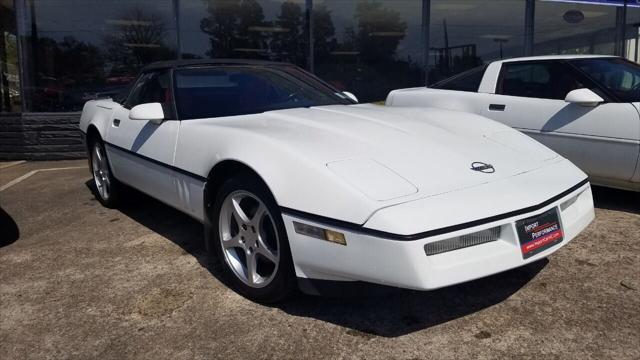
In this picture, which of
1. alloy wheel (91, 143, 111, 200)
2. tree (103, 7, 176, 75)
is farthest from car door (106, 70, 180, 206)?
tree (103, 7, 176, 75)

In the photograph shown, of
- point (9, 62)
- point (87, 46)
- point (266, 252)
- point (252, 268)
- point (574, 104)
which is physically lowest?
point (252, 268)

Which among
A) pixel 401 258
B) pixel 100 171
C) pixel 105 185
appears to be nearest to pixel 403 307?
pixel 401 258

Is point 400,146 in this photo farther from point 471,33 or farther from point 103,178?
point 471,33

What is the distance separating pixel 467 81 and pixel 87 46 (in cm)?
596

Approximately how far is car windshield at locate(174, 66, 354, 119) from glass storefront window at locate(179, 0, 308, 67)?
17.0 ft

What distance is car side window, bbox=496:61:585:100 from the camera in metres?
4.56

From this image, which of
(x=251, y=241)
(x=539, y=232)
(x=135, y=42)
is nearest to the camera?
(x=539, y=232)

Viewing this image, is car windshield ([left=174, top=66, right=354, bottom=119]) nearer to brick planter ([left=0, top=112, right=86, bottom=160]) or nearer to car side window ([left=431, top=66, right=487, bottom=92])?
car side window ([left=431, top=66, right=487, bottom=92])

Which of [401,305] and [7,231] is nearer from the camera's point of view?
[401,305]

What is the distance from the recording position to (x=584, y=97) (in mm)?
4211

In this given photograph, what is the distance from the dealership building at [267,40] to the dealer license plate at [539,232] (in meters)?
6.64

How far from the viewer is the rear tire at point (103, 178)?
4.64 meters

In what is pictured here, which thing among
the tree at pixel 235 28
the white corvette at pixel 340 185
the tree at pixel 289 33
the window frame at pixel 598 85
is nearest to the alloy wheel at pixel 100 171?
the white corvette at pixel 340 185

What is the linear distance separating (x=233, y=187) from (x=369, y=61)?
7.33 metres
